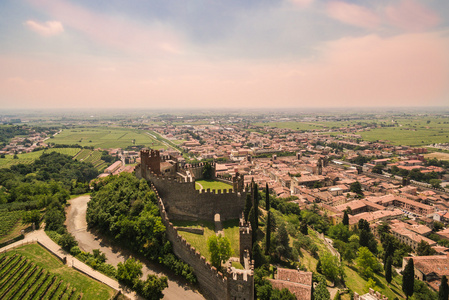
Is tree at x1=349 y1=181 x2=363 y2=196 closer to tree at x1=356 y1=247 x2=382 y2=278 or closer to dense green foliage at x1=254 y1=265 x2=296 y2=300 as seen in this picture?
tree at x1=356 y1=247 x2=382 y2=278

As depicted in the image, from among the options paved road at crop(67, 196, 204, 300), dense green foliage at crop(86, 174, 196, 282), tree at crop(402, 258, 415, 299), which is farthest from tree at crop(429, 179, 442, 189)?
dense green foliage at crop(86, 174, 196, 282)

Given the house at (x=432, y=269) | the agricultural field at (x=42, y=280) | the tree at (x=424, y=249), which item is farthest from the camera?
the tree at (x=424, y=249)

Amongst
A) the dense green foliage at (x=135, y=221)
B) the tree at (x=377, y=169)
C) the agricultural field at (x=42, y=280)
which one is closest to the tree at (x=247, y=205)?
the dense green foliage at (x=135, y=221)

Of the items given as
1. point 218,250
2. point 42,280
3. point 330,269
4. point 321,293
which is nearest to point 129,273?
point 42,280

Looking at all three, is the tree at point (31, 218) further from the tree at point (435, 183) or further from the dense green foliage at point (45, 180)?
the tree at point (435, 183)

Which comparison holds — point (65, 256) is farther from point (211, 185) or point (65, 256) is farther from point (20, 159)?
point (20, 159)

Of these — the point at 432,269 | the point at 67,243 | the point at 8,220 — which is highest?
the point at 8,220
